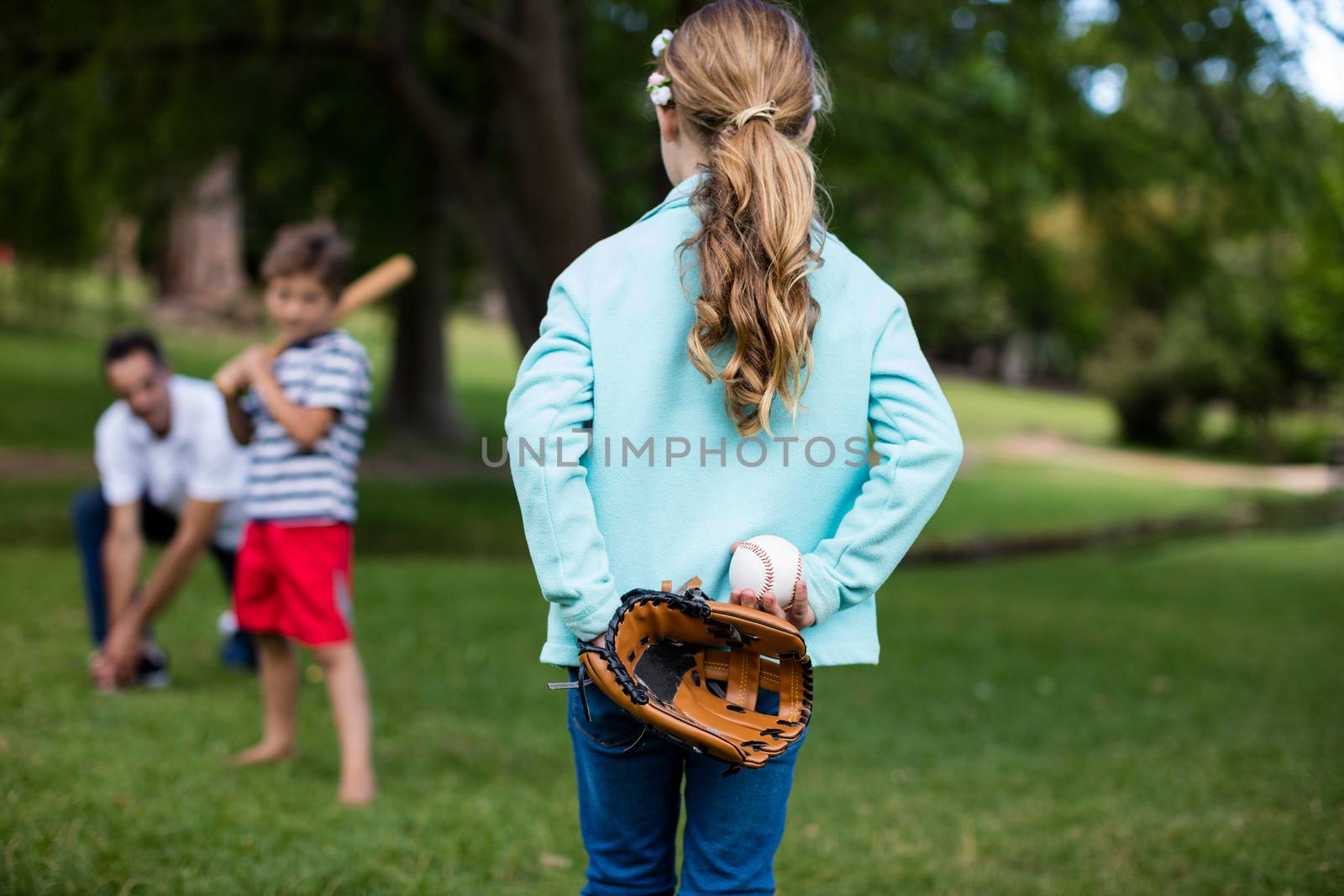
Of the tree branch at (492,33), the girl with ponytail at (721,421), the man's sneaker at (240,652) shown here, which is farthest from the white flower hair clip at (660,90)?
the tree branch at (492,33)

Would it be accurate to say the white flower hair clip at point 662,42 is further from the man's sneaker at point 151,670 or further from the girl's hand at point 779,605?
the man's sneaker at point 151,670

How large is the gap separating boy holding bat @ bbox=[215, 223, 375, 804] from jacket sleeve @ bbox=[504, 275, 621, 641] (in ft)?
6.02

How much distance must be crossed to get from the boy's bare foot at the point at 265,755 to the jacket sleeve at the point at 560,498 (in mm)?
2404

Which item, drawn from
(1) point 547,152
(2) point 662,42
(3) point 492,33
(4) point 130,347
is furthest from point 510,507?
(2) point 662,42

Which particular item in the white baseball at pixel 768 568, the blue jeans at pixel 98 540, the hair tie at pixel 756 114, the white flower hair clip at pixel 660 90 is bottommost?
the blue jeans at pixel 98 540

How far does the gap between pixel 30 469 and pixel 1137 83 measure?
430 inches

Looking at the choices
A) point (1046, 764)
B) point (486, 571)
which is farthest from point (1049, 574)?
point (1046, 764)

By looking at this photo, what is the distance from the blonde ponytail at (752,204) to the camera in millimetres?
1860

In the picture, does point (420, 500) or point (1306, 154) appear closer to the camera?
point (1306, 154)

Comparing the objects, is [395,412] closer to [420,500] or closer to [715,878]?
[420,500]

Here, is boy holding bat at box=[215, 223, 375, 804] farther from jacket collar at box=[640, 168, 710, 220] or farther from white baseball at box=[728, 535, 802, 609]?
white baseball at box=[728, 535, 802, 609]

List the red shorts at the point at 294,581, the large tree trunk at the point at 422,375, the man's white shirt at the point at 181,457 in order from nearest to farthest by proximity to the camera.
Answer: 1. the red shorts at the point at 294,581
2. the man's white shirt at the point at 181,457
3. the large tree trunk at the point at 422,375

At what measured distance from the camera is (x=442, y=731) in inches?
178

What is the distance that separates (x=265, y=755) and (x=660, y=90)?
2769mm
